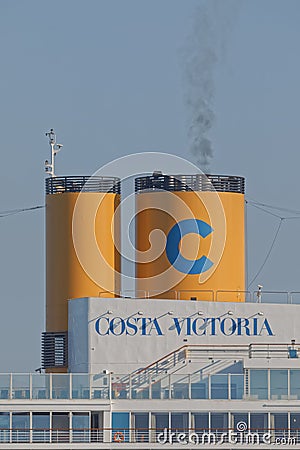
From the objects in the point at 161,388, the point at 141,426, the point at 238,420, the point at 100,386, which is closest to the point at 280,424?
the point at 238,420

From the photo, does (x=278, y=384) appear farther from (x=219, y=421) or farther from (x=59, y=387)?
(x=59, y=387)

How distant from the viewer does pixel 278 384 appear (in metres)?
79.4

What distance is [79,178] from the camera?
278 ft

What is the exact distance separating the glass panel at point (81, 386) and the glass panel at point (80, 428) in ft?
2.46

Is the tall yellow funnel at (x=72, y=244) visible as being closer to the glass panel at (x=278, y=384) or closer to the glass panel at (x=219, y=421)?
the glass panel at (x=219, y=421)

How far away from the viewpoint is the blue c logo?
8362 centimetres

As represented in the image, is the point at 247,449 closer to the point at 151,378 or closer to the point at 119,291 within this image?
the point at 151,378

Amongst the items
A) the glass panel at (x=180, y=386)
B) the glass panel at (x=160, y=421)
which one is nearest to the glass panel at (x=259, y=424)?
the glass panel at (x=180, y=386)

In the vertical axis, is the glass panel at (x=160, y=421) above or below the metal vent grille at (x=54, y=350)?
below

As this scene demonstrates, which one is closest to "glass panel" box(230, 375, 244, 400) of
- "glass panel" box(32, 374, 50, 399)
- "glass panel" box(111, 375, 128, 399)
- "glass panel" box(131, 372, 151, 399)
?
"glass panel" box(131, 372, 151, 399)

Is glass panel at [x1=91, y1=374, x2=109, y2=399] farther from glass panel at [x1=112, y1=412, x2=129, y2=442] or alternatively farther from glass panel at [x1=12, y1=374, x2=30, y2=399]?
glass panel at [x1=12, y1=374, x2=30, y2=399]

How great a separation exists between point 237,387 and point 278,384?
1572mm

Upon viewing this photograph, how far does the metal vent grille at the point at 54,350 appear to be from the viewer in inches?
3268

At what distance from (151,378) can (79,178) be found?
9.70m
